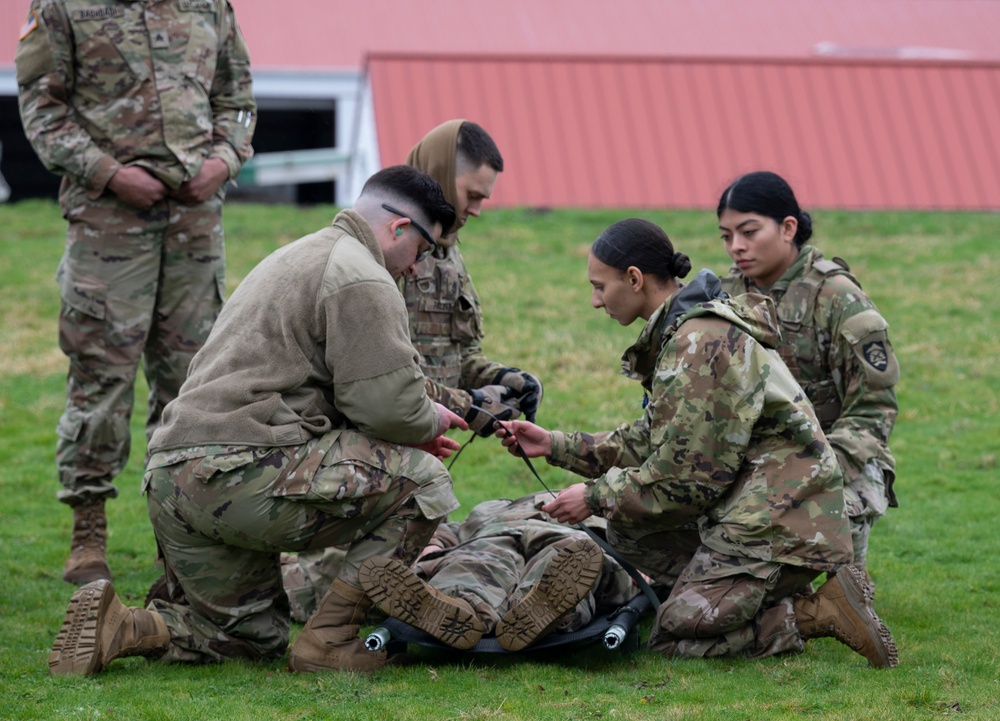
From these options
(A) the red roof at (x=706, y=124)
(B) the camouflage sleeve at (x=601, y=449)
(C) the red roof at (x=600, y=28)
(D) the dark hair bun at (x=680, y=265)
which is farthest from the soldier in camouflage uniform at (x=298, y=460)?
(C) the red roof at (x=600, y=28)

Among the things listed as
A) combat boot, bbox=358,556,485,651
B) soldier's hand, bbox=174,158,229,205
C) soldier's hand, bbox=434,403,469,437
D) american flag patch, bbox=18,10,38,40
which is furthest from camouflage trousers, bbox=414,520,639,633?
american flag patch, bbox=18,10,38,40

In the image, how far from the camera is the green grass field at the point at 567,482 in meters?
4.49

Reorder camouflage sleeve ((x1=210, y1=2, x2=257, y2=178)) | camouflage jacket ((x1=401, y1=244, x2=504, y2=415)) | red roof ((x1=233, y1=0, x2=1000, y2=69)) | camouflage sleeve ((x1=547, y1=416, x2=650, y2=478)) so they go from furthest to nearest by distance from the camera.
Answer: red roof ((x1=233, y1=0, x2=1000, y2=69)) → camouflage sleeve ((x1=210, y1=2, x2=257, y2=178)) → camouflage jacket ((x1=401, y1=244, x2=504, y2=415)) → camouflage sleeve ((x1=547, y1=416, x2=650, y2=478))

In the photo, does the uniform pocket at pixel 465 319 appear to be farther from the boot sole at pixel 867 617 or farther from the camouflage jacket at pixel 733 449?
the boot sole at pixel 867 617

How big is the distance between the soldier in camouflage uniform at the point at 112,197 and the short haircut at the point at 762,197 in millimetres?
2680

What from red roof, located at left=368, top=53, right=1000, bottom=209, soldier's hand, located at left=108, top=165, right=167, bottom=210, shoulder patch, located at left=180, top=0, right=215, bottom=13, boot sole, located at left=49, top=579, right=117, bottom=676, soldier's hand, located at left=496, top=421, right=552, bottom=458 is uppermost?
red roof, located at left=368, top=53, right=1000, bottom=209

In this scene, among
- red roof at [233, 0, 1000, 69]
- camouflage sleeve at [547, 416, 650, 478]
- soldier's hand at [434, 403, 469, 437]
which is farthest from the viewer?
red roof at [233, 0, 1000, 69]

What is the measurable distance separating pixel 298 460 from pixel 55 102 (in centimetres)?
278

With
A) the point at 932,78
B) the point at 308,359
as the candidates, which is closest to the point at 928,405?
the point at 308,359

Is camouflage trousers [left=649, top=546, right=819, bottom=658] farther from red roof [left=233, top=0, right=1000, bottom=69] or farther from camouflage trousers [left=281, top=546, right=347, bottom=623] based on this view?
red roof [left=233, top=0, right=1000, bottom=69]

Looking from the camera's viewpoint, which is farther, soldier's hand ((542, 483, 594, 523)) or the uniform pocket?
the uniform pocket

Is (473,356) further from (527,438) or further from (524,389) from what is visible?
(527,438)

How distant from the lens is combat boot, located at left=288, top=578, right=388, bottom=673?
16.3ft

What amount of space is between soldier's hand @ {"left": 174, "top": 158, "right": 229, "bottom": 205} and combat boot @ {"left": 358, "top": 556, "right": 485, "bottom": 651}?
263 centimetres
